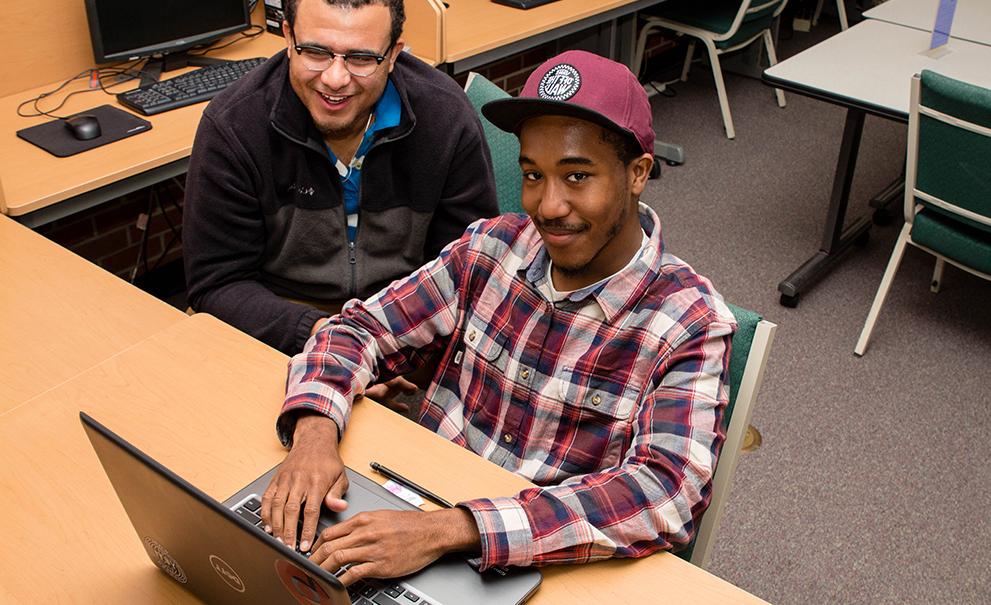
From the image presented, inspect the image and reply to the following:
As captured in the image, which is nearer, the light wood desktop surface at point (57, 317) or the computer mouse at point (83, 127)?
the light wood desktop surface at point (57, 317)

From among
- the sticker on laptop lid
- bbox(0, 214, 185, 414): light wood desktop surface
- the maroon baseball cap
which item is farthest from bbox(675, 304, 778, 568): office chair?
bbox(0, 214, 185, 414): light wood desktop surface

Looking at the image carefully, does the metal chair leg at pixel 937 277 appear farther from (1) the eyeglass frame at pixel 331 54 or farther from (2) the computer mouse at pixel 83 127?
(2) the computer mouse at pixel 83 127

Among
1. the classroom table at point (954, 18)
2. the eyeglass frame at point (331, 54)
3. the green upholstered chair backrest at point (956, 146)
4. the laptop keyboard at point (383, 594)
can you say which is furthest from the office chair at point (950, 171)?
the laptop keyboard at point (383, 594)

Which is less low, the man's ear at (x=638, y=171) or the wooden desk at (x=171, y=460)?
the man's ear at (x=638, y=171)

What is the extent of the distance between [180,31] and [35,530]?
1.82 meters

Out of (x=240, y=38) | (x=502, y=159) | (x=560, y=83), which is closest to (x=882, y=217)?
(x=502, y=159)

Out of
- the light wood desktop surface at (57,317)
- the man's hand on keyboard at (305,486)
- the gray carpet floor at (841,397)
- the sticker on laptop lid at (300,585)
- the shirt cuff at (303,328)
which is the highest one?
the sticker on laptop lid at (300,585)

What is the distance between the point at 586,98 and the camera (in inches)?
46.3

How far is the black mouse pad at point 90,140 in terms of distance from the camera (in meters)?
2.17

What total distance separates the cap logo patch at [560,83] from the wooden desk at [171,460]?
48cm

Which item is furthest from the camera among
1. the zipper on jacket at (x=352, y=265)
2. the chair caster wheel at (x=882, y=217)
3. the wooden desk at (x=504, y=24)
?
the chair caster wheel at (x=882, y=217)

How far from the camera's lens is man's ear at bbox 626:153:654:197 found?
1.25 m

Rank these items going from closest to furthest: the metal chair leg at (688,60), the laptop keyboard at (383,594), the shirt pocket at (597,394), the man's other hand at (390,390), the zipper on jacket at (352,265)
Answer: the laptop keyboard at (383,594), the shirt pocket at (597,394), the man's other hand at (390,390), the zipper on jacket at (352,265), the metal chair leg at (688,60)

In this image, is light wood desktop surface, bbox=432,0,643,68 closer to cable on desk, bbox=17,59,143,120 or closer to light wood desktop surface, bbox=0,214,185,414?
cable on desk, bbox=17,59,143,120
